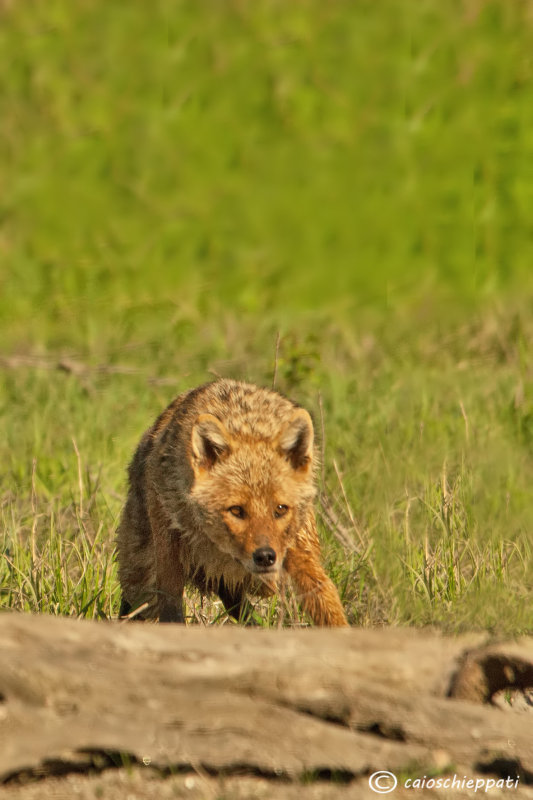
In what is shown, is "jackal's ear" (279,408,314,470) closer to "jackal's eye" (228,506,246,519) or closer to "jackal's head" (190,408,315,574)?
"jackal's head" (190,408,315,574)

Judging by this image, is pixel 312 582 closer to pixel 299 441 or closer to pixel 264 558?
pixel 264 558

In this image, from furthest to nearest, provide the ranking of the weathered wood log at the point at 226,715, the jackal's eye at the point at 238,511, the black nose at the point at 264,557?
the jackal's eye at the point at 238,511 < the black nose at the point at 264,557 < the weathered wood log at the point at 226,715

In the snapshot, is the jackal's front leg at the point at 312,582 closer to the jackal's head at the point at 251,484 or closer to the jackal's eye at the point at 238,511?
the jackal's head at the point at 251,484

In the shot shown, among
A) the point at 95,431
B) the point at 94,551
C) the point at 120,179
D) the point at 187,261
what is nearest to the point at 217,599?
the point at 94,551

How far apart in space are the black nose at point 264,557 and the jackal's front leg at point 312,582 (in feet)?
0.85

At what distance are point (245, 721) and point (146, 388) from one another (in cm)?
572

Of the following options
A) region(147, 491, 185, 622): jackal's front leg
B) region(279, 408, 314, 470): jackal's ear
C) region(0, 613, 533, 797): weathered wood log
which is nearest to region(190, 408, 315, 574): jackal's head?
region(279, 408, 314, 470): jackal's ear

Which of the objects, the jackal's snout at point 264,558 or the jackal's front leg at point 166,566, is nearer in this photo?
the jackal's snout at point 264,558

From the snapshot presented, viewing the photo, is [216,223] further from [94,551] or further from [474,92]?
[94,551]

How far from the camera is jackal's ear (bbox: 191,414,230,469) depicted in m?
6.06

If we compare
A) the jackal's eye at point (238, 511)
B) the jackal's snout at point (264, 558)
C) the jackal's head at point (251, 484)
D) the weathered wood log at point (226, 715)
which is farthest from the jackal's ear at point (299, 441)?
the weathered wood log at point (226, 715)

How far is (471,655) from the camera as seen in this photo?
447 centimetres

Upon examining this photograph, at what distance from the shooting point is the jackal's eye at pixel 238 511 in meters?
5.99

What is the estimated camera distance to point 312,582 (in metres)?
5.98
